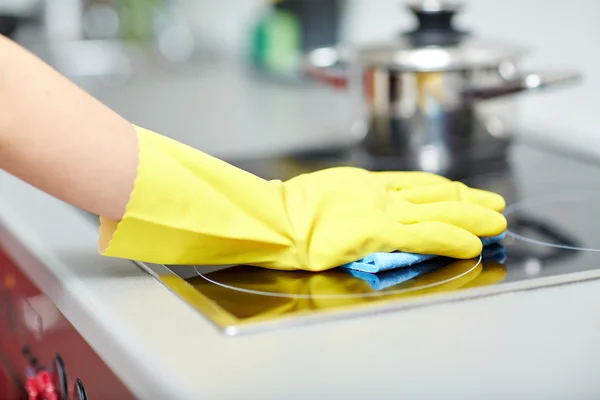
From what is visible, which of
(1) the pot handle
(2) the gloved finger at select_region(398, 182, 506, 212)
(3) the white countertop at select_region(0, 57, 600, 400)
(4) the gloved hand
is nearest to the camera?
(3) the white countertop at select_region(0, 57, 600, 400)

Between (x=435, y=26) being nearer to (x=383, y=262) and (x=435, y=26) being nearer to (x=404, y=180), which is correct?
(x=404, y=180)

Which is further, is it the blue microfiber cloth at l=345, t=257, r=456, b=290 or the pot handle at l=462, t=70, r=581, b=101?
the pot handle at l=462, t=70, r=581, b=101

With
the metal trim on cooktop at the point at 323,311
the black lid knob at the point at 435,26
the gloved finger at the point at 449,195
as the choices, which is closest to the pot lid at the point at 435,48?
the black lid knob at the point at 435,26

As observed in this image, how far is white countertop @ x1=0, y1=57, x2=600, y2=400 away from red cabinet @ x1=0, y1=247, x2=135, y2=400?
0.02 m

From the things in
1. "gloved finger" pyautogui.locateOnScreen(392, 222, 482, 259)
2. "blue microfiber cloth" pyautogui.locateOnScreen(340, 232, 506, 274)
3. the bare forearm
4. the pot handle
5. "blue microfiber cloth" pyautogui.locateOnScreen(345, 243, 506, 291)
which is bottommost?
"blue microfiber cloth" pyautogui.locateOnScreen(345, 243, 506, 291)

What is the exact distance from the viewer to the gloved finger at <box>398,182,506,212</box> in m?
0.69

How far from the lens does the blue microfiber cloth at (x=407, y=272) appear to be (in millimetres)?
607

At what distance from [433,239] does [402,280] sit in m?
0.04

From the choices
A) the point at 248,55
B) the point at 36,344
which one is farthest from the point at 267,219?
the point at 248,55

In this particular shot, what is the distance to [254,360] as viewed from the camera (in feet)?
1.59

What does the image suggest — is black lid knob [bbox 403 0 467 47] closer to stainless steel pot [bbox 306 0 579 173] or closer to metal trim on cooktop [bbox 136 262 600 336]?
Answer: stainless steel pot [bbox 306 0 579 173]

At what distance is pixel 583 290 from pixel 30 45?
1498 millimetres

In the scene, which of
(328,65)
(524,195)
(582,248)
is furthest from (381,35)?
(582,248)

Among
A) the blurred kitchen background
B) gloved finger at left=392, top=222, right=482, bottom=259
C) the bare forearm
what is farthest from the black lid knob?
the bare forearm
